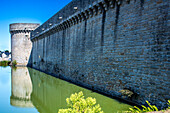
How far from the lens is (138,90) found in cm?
677

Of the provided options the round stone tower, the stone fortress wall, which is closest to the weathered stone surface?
the stone fortress wall

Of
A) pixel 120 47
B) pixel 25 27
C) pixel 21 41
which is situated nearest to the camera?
pixel 120 47

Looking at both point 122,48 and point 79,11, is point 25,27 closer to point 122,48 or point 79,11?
point 79,11

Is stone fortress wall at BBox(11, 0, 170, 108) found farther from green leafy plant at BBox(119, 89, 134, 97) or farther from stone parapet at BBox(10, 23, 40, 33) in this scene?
stone parapet at BBox(10, 23, 40, 33)

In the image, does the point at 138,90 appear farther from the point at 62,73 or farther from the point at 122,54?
the point at 62,73

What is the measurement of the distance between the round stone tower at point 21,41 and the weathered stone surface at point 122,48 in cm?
1795

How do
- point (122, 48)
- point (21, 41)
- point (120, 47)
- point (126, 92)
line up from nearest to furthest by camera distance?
1. point (126, 92)
2. point (122, 48)
3. point (120, 47)
4. point (21, 41)

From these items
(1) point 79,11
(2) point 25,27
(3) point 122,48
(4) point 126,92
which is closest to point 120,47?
(3) point 122,48

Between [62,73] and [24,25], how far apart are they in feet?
59.8

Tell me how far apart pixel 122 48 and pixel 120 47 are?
6.1 inches

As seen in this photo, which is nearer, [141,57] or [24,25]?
[141,57]

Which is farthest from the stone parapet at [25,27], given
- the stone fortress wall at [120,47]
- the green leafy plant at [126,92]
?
the green leafy plant at [126,92]

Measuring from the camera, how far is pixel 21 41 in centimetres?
2961

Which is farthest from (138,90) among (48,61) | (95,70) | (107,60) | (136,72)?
(48,61)
